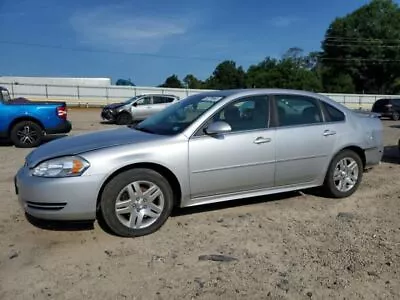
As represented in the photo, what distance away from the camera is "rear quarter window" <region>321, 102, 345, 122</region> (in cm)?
540

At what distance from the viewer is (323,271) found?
3402mm

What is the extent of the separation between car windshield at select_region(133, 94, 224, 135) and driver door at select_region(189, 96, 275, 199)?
22cm

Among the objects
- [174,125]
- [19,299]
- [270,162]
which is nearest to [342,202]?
[270,162]

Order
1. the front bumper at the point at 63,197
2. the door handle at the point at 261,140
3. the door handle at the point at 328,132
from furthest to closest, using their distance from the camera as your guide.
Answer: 1. the door handle at the point at 328,132
2. the door handle at the point at 261,140
3. the front bumper at the point at 63,197

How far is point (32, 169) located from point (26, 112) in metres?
7.55

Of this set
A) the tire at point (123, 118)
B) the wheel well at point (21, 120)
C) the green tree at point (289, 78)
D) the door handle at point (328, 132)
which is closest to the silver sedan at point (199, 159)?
the door handle at point (328, 132)

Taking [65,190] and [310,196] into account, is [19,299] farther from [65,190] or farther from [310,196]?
[310,196]

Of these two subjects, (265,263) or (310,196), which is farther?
(310,196)

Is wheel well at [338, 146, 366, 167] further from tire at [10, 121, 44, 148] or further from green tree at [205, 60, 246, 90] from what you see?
green tree at [205, 60, 246, 90]

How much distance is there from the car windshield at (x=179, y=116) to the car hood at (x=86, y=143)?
0.20 meters

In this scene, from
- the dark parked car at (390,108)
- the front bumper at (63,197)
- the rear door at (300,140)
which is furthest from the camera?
the dark parked car at (390,108)

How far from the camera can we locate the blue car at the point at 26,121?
1084cm

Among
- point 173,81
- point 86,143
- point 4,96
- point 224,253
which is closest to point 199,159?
point 224,253

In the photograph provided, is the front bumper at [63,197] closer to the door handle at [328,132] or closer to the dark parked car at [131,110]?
the door handle at [328,132]
